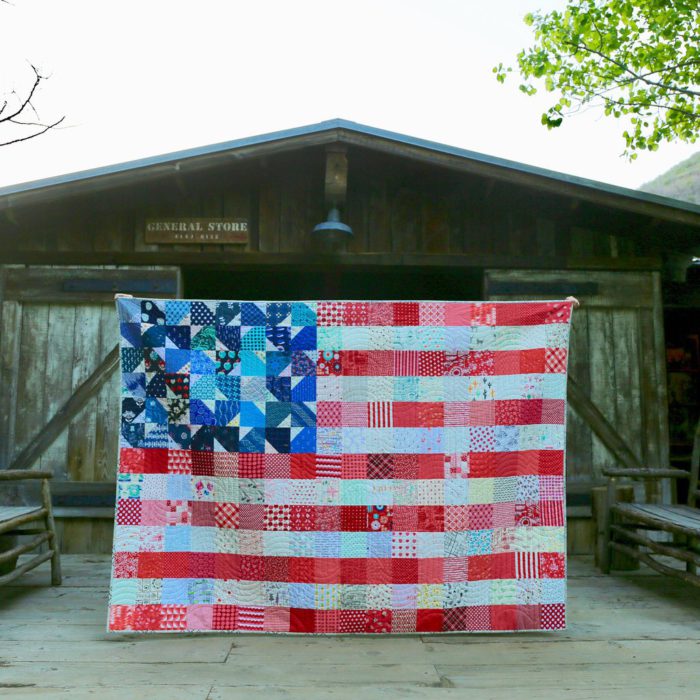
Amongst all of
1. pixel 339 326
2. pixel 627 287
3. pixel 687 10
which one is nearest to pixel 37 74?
pixel 339 326

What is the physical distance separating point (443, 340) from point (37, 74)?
3628 millimetres

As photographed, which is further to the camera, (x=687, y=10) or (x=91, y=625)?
(x=687, y=10)

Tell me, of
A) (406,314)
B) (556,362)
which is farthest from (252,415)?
(556,362)

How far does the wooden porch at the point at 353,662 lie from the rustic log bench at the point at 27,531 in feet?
0.93

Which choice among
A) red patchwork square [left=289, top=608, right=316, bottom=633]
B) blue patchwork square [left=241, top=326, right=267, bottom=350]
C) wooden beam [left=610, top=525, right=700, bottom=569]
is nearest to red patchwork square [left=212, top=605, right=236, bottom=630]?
red patchwork square [left=289, top=608, right=316, bottom=633]

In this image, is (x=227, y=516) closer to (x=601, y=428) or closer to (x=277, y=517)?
(x=277, y=517)

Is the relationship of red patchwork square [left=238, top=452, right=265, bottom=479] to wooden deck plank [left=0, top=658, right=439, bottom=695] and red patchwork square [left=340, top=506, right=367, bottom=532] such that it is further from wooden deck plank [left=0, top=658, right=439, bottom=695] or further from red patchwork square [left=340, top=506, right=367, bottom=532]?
wooden deck plank [left=0, top=658, right=439, bottom=695]

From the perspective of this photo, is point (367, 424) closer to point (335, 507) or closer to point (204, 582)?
point (335, 507)

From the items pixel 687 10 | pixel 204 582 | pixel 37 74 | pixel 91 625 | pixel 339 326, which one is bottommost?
pixel 91 625

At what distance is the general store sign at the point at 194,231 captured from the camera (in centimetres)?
487

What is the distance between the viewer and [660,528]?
11.5ft

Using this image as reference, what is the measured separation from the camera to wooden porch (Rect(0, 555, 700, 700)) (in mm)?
2309

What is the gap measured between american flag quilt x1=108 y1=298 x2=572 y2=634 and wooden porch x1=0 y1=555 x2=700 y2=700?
0.10 m

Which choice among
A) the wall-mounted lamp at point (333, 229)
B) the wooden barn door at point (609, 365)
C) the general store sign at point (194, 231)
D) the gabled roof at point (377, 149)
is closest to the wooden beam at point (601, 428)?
the wooden barn door at point (609, 365)
